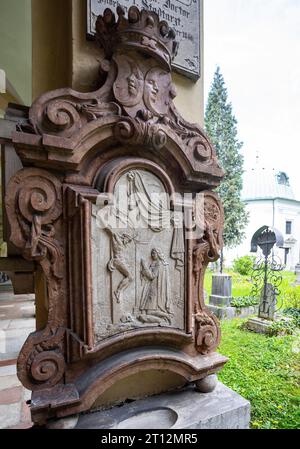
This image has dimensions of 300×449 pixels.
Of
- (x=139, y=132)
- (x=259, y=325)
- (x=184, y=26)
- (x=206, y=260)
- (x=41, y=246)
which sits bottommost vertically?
(x=259, y=325)

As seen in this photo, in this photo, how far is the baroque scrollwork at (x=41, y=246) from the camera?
4.00 ft

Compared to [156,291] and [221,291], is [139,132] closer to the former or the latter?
[156,291]

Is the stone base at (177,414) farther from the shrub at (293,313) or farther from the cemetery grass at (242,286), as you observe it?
the cemetery grass at (242,286)

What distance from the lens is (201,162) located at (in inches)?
64.8

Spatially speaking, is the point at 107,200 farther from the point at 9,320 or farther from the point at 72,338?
the point at 9,320

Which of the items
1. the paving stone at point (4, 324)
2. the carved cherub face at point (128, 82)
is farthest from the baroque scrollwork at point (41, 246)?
the paving stone at point (4, 324)

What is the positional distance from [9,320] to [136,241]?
12.4 ft

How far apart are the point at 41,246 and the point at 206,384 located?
1.44 meters

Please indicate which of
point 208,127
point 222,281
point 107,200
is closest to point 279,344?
point 222,281

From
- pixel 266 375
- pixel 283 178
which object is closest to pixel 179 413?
pixel 266 375

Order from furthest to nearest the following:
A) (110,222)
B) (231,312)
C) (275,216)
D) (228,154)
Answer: (275,216) < (228,154) < (231,312) < (110,222)

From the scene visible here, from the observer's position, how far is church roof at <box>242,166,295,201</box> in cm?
2095

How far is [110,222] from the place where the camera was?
138 cm

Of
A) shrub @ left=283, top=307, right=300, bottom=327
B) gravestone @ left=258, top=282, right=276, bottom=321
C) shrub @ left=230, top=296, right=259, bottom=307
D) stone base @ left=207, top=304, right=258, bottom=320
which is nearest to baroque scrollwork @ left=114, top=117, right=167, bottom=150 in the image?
gravestone @ left=258, top=282, right=276, bottom=321
